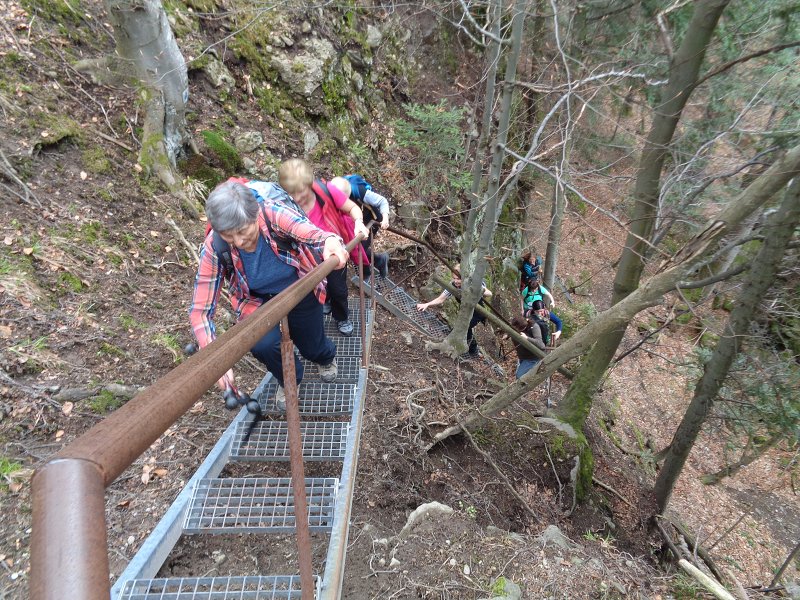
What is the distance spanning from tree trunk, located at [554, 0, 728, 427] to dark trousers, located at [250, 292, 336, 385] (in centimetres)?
272

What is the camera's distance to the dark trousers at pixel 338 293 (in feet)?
13.6

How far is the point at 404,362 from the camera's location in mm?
5648

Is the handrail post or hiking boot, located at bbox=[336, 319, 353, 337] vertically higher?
the handrail post

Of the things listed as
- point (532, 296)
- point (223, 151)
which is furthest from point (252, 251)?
point (532, 296)

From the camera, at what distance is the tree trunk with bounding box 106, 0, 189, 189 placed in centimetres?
432

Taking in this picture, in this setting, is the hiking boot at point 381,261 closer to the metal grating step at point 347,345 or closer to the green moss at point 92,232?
the metal grating step at point 347,345

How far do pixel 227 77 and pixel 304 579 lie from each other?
7.43 metres

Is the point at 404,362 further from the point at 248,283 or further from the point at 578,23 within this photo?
the point at 578,23

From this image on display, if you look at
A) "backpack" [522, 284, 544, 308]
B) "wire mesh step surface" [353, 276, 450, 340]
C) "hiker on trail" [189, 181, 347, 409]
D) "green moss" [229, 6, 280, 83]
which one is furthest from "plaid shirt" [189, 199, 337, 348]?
"green moss" [229, 6, 280, 83]

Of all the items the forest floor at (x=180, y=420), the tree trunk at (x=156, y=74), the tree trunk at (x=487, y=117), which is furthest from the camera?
the tree trunk at (x=487, y=117)

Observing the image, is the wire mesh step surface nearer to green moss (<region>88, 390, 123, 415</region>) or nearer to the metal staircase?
the metal staircase

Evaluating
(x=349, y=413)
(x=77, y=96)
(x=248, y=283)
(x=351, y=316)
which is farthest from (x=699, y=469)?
(x=77, y=96)

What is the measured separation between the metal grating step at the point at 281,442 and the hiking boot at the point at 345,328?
1605mm

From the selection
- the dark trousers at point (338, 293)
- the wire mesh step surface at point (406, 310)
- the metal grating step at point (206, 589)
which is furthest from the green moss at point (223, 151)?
the metal grating step at point (206, 589)
